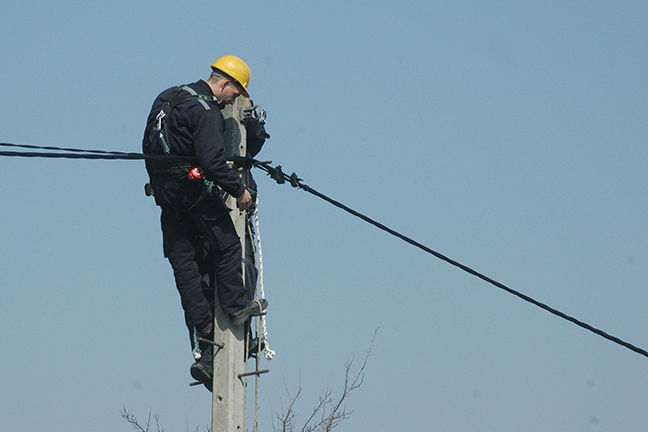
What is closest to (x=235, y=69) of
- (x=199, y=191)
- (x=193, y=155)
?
(x=193, y=155)

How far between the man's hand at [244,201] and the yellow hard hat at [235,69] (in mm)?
807

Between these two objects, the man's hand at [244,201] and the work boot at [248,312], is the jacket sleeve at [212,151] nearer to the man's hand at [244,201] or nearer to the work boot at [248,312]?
the man's hand at [244,201]

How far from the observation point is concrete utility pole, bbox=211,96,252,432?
628 cm

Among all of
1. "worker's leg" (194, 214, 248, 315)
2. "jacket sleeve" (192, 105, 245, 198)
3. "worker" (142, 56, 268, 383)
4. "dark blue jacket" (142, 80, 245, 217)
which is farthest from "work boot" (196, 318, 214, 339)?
"jacket sleeve" (192, 105, 245, 198)

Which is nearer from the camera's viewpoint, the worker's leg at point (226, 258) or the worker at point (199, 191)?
the worker at point (199, 191)

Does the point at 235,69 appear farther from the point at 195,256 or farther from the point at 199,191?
the point at 195,256

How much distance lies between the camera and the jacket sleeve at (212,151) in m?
6.18

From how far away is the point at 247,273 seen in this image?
674cm

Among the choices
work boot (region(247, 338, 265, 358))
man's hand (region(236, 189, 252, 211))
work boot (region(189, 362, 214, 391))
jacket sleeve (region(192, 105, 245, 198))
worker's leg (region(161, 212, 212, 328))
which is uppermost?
jacket sleeve (region(192, 105, 245, 198))

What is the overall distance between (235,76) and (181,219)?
3.47 feet

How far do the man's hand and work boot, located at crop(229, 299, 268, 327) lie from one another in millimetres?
673

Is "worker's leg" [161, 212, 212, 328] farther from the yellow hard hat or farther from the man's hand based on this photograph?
the yellow hard hat

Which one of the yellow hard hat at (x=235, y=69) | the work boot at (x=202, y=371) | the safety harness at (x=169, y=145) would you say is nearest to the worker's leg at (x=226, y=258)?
the safety harness at (x=169, y=145)

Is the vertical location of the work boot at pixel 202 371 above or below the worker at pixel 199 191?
below
